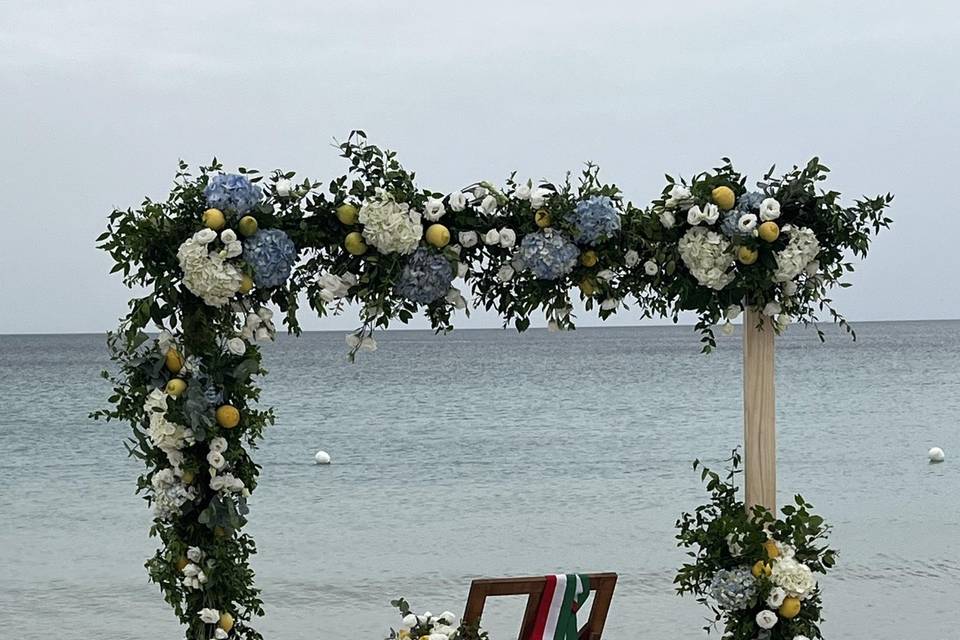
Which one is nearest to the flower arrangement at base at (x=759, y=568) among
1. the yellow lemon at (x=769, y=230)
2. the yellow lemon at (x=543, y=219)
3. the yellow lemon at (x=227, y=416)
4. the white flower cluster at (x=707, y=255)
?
the white flower cluster at (x=707, y=255)

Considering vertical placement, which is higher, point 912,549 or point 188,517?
point 188,517

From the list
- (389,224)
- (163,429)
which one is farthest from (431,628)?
(389,224)

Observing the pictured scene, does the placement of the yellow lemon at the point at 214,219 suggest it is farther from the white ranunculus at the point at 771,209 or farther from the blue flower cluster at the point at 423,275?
the white ranunculus at the point at 771,209

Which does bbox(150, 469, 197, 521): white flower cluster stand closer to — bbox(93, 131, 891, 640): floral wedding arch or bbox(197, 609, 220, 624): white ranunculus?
bbox(93, 131, 891, 640): floral wedding arch

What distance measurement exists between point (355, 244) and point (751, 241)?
1.26 m

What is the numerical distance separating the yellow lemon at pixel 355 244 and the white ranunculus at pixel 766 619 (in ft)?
5.68

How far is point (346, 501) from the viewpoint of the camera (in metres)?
11.1

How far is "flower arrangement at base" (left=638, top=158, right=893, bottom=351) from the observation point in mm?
3982

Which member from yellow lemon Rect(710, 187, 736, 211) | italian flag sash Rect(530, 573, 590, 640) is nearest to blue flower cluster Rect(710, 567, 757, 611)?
italian flag sash Rect(530, 573, 590, 640)

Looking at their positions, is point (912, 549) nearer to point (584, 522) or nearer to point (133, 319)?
point (584, 522)

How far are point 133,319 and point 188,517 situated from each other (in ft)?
2.23

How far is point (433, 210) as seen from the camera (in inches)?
155

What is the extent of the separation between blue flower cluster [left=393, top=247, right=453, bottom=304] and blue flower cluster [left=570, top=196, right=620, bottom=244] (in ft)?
1.43

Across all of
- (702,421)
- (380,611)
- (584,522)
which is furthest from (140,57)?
(380,611)
